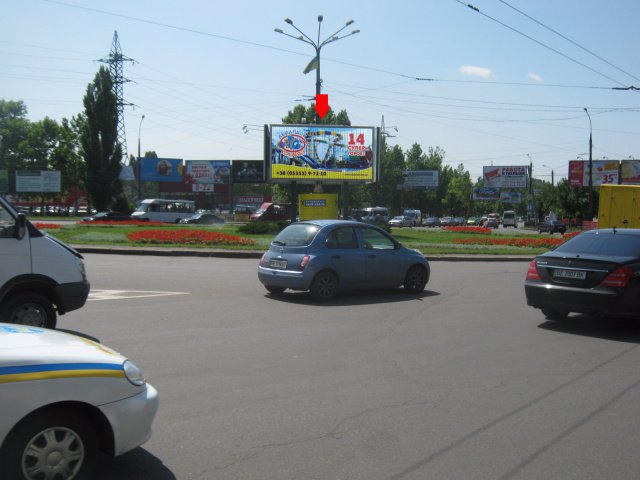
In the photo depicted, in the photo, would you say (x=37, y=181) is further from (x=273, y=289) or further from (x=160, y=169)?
(x=273, y=289)

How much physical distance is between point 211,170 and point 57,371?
84552 millimetres

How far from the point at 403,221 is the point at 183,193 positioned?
36147mm

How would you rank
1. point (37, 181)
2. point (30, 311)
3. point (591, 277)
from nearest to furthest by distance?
point (30, 311) < point (591, 277) < point (37, 181)

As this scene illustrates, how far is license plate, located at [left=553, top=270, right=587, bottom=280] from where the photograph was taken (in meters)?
8.81

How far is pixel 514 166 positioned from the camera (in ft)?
299

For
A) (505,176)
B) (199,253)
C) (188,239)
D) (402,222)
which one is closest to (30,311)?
(199,253)

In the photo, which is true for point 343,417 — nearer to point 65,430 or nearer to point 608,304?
point 65,430

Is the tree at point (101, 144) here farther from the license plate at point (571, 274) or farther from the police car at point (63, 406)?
the police car at point (63, 406)

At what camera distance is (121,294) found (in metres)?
11.6

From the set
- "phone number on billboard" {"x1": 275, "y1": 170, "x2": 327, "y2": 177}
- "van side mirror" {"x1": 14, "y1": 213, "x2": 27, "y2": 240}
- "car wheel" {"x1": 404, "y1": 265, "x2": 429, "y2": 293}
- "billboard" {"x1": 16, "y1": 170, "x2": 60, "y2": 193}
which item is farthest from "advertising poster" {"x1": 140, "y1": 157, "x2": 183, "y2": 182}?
"van side mirror" {"x1": 14, "y1": 213, "x2": 27, "y2": 240}

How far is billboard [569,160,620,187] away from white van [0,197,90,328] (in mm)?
72481

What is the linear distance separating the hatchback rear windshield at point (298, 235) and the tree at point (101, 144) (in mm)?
53202

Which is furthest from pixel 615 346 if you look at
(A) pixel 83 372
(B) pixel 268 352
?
(A) pixel 83 372

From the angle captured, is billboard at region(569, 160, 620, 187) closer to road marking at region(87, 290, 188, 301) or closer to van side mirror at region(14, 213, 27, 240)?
road marking at region(87, 290, 188, 301)
